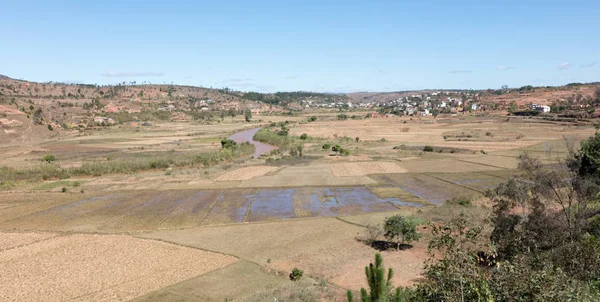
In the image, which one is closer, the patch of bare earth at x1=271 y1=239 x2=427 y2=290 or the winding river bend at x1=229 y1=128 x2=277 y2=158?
the patch of bare earth at x1=271 y1=239 x2=427 y2=290

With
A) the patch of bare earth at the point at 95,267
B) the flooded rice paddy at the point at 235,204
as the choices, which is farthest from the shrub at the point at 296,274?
the flooded rice paddy at the point at 235,204

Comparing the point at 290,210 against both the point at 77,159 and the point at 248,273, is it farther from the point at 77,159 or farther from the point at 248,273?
the point at 77,159

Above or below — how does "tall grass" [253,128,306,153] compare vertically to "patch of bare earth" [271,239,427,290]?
above

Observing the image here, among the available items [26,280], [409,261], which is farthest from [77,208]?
[409,261]

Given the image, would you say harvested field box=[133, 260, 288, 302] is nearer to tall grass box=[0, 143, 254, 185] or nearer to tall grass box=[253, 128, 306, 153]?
tall grass box=[0, 143, 254, 185]

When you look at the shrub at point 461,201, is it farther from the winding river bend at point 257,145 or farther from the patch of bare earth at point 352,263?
the winding river bend at point 257,145

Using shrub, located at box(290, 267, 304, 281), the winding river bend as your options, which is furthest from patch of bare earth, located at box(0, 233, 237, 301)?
the winding river bend
